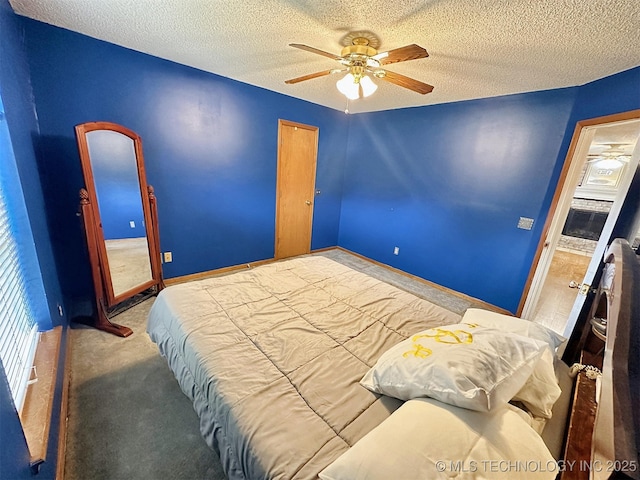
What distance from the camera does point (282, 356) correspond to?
1.23 meters

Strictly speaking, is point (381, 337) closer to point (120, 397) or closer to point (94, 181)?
point (120, 397)

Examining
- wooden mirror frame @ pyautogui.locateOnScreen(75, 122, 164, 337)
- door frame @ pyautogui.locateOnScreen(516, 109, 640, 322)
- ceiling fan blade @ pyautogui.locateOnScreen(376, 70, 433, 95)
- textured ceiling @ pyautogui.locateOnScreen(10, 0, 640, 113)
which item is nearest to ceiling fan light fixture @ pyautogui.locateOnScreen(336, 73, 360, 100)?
ceiling fan blade @ pyautogui.locateOnScreen(376, 70, 433, 95)

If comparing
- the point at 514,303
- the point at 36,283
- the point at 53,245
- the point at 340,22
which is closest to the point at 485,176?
the point at 514,303

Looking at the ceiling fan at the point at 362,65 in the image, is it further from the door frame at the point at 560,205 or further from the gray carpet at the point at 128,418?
the gray carpet at the point at 128,418

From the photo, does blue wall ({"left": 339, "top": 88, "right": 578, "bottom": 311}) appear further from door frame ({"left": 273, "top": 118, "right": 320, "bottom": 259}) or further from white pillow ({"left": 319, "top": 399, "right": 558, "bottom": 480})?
white pillow ({"left": 319, "top": 399, "right": 558, "bottom": 480})

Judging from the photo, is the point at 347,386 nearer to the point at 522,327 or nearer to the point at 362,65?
the point at 522,327

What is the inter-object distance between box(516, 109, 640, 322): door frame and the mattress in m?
1.72

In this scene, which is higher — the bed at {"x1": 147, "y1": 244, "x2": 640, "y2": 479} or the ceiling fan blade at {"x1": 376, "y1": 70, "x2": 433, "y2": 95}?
the ceiling fan blade at {"x1": 376, "y1": 70, "x2": 433, "y2": 95}

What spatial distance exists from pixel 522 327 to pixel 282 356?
3.82 ft

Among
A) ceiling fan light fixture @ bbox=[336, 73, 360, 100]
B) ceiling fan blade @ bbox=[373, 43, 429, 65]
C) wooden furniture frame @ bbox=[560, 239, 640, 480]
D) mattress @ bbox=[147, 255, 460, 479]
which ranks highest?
ceiling fan blade @ bbox=[373, 43, 429, 65]

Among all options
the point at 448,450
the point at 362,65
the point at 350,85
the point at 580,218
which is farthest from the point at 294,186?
the point at 580,218

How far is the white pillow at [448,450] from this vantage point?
646 millimetres

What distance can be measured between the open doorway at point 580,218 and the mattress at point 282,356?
48.5 inches

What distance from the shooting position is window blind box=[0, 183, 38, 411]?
3.49 ft
